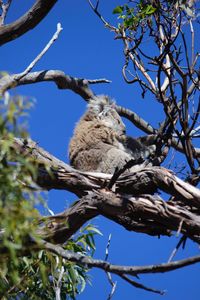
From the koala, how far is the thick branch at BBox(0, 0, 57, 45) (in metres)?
1.99

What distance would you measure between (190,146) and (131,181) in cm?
58

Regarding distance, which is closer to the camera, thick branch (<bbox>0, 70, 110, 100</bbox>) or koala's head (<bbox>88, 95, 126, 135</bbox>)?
thick branch (<bbox>0, 70, 110, 100</bbox>)

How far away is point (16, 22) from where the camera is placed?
360 centimetres

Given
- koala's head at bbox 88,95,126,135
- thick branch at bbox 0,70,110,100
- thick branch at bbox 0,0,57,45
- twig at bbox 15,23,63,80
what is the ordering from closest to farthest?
thick branch at bbox 0,0,57,45
twig at bbox 15,23,63,80
thick branch at bbox 0,70,110,100
koala's head at bbox 88,95,126,135

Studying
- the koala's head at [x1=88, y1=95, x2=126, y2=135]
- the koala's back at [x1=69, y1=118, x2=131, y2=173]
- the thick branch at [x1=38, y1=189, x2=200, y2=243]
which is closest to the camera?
the thick branch at [x1=38, y1=189, x2=200, y2=243]

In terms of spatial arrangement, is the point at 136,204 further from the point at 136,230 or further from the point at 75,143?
the point at 75,143

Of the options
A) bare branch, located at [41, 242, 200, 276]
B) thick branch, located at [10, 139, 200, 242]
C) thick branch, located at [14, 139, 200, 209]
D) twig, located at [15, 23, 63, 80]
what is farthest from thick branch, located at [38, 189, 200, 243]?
twig, located at [15, 23, 63, 80]

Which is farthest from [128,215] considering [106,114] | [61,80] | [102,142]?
[106,114]

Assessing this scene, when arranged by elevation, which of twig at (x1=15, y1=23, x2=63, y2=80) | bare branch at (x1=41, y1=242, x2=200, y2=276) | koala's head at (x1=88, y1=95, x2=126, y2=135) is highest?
koala's head at (x1=88, y1=95, x2=126, y2=135)

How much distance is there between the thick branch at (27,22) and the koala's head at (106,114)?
8.24 feet

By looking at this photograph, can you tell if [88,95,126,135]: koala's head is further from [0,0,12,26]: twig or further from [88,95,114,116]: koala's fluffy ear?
[0,0,12,26]: twig

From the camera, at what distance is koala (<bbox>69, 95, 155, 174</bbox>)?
548 cm

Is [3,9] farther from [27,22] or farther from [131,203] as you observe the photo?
[131,203]

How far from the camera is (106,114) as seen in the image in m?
6.21
